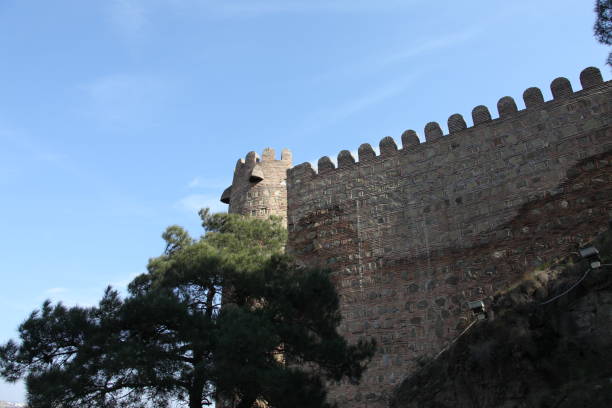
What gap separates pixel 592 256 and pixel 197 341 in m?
5.17

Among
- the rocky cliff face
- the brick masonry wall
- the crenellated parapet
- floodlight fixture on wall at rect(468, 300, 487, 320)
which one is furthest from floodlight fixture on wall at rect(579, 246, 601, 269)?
the crenellated parapet

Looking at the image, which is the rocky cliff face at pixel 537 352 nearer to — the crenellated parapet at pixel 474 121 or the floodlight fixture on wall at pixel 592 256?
the floodlight fixture on wall at pixel 592 256

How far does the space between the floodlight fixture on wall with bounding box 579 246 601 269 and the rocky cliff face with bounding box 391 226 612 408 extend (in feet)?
0.41

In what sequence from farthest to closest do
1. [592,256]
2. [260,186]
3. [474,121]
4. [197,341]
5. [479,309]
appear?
1. [260,186]
2. [474,121]
3. [197,341]
4. [479,309]
5. [592,256]

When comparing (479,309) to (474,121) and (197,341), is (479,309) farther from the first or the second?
(474,121)

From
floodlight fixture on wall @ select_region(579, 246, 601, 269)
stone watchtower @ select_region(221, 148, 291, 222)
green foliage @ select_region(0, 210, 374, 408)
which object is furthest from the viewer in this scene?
stone watchtower @ select_region(221, 148, 291, 222)

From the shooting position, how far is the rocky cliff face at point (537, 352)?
5.87 meters

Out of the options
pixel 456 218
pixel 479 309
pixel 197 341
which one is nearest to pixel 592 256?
pixel 479 309

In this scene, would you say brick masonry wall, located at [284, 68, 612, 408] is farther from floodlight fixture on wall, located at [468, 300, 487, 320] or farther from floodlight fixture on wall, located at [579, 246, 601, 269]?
floodlight fixture on wall, located at [579, 246, 601, 269]

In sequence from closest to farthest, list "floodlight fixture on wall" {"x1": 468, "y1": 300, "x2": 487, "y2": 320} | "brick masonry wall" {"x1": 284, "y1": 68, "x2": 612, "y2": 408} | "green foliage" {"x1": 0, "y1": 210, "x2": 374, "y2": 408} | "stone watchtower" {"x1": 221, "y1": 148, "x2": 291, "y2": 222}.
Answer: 1. "floodlight fixture on wall" {"x1": 468, "y1": 300, "x2": 487, "y2": 320}
2. "green foliage" {"x1": 0, "y1": 210, "x2": 374, "y2": 408}
3. "brick masonry wall" {"x1": 284, "y1": 68, "x2": 612, "y2": 408}
4. "stone watchtower" {"x1": 221, "y1": 148, "x2": 291, "y2": 222}

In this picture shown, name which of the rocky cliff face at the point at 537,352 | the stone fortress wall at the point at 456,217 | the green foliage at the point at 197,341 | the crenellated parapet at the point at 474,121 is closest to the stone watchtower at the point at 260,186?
the crenellated parapet at the point at 474,121

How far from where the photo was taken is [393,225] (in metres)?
11.4

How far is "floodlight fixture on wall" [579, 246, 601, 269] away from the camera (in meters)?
6.25

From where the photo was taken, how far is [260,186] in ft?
48.2
